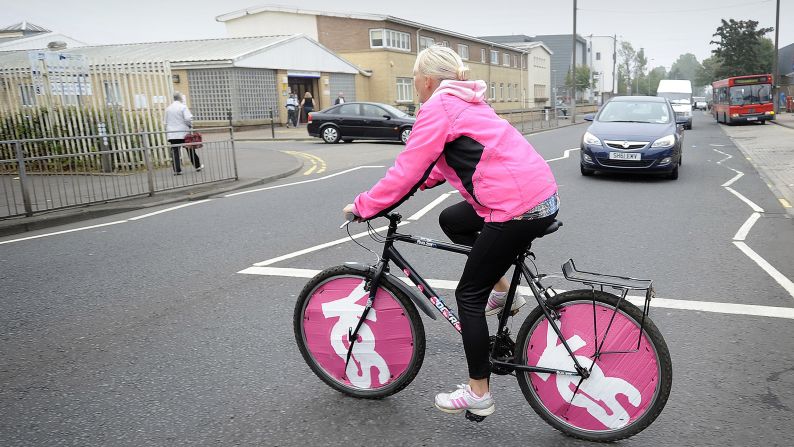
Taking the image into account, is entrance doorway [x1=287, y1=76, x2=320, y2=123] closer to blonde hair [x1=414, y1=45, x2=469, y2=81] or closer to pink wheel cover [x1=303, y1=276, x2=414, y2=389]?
pink wheel cover [x1=303, y1=276, x2=414, y2=389]

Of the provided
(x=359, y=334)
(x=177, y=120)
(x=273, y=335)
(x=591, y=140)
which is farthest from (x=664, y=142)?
(x=177, y=120)

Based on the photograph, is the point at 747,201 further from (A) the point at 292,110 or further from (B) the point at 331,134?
(A) the point at 292,110

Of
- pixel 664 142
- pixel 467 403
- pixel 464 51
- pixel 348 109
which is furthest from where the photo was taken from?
pixel 464 51

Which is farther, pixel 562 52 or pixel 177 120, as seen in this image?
pixel 562 52

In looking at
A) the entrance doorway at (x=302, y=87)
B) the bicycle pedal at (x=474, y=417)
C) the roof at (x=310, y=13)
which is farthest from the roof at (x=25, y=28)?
the bicycle pedal at (x=474, y=417)

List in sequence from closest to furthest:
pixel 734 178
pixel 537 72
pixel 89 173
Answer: pixel 89 173
pixel 734 178
pixel 537 72

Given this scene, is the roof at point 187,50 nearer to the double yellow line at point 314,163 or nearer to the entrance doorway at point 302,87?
the entrance doorway at point 302,87

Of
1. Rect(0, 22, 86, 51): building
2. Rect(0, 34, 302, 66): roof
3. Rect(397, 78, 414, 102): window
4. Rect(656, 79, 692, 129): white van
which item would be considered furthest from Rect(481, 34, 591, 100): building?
Rect(0, 22, 86, 51): building

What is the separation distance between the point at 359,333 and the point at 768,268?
430cm

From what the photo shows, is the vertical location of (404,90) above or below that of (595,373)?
above

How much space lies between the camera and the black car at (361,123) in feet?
71.0

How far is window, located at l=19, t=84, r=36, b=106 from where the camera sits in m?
14.4

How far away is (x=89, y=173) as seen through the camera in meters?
10.2

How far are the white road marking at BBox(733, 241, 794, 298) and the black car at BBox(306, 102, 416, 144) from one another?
50.5 feet
